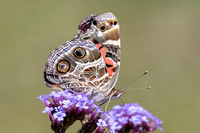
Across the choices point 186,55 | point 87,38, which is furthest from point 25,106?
point 186,55

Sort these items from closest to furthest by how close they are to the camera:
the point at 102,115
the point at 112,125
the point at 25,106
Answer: the point at 112,125
the point at 102,115
the point at 25,106

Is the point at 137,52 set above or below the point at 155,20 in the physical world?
below

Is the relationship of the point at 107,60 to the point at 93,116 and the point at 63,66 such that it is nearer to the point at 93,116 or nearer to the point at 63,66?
the point at 63,66

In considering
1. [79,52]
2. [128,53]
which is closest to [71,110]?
[79,52]

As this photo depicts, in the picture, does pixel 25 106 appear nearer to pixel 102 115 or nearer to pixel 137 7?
pixel 102 115

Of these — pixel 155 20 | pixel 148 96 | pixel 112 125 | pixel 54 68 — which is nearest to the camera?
pixel 112 125
